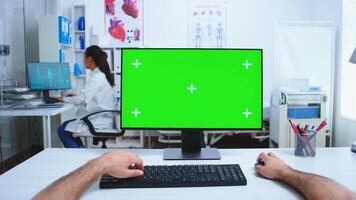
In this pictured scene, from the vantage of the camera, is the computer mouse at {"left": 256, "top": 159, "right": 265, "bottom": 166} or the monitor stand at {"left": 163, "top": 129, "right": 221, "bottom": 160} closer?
the computer mouse at {"left": 256, "top": 159, "right": 265, "bottom": 166}

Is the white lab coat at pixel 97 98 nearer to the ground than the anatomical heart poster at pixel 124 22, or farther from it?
nearer to the ground

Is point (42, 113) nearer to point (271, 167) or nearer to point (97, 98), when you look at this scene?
point (97, 98)

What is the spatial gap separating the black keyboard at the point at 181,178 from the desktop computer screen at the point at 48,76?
307 cm

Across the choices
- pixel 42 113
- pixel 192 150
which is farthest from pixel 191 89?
pixel 42 113

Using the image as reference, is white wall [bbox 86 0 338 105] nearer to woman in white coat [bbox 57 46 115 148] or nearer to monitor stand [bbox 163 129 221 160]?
woman in white coat [bbox 57 46 115 148]

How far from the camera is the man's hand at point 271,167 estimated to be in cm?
122

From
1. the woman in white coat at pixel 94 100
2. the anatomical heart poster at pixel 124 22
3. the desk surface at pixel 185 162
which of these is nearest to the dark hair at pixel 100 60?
the woman in white coat at pixel 94 100

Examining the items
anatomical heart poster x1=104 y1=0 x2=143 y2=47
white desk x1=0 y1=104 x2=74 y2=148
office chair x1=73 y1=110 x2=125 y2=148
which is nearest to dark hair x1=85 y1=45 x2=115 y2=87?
office chair x1=73 y1=110 x2=125 y2=148

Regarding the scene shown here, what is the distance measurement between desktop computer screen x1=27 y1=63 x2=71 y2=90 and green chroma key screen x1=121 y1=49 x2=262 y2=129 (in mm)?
2773

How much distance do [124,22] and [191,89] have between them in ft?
12.5

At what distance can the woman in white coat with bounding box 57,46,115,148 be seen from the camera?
3.23 meters

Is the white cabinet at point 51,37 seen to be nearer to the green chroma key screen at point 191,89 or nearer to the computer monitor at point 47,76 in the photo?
the computer monitor at point 47,76

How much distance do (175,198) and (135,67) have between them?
663 mm

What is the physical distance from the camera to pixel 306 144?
5.08 feet
